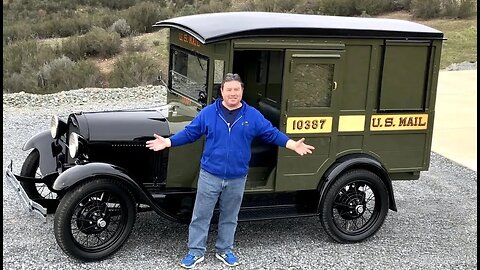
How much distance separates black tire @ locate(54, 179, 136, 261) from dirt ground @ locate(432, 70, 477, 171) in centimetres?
554

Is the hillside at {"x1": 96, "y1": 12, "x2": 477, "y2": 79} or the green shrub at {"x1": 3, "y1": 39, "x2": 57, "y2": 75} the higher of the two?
the hillside at {"x1": 96, "y1": 12, "x2": 477, "y2": 79}

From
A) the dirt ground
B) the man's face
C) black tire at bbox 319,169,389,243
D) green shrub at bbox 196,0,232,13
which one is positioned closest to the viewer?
the man's face

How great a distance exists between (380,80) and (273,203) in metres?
1.48

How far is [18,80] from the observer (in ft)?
47.4

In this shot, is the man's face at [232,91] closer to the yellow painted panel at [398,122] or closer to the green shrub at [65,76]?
the yellow painted panel at [398,122]

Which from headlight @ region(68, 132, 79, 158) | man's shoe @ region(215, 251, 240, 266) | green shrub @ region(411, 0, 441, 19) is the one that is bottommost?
man's shoe @ region(215, 251, 240, 266)

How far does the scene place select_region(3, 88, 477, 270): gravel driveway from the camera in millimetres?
5254

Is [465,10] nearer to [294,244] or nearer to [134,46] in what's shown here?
[134,46]

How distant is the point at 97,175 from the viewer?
499cm

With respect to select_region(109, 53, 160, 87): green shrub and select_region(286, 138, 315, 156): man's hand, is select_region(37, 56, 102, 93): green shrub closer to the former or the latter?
select_region(109, 53, 160, 87): green shrub

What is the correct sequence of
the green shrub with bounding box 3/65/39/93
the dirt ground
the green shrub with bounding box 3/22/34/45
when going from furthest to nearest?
the green shrub with bounding box 3/22/34/45, the green shrub with bounding box 3/65/39/93, the dirt ground

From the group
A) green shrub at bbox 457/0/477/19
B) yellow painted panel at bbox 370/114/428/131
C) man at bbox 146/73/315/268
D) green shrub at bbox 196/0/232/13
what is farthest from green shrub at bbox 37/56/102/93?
green shrub at bbox 457/0/477/19

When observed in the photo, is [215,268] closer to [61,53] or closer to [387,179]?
[387,179]

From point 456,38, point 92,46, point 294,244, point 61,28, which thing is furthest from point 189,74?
point 61,28
